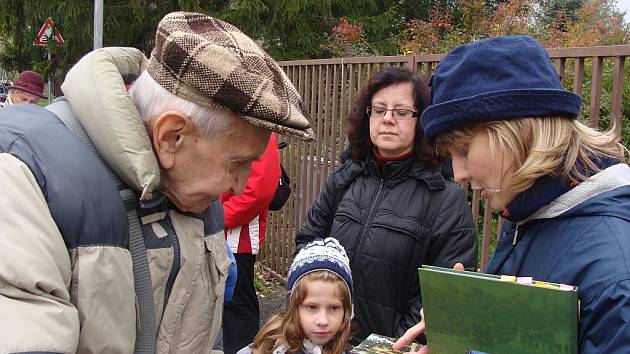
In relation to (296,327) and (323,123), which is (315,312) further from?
(323,123)

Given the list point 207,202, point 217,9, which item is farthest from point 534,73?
point 217,9

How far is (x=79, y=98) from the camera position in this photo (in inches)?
47.1

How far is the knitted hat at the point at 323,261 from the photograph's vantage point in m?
2.55

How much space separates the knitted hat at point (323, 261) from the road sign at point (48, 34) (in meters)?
9.46

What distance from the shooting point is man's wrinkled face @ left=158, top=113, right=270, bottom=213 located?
1.28 m

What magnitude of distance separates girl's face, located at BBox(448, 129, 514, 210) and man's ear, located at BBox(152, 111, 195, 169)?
2.15 ft

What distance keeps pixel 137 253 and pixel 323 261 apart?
1.41m

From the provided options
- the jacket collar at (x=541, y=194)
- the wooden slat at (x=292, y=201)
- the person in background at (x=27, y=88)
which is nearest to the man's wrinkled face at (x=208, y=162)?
the jacket collar at (x=541, y=194)

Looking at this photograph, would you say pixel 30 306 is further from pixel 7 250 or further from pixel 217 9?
pixel 217 9

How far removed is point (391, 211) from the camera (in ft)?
8.80

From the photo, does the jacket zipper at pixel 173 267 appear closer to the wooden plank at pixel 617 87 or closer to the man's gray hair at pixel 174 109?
the man's gray hair at pixel 174 109

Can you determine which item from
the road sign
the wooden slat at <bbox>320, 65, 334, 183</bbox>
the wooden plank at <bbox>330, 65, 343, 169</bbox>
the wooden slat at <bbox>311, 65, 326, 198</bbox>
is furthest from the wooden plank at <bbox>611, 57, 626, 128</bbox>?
the road sign

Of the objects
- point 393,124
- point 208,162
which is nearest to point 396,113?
point 393,124

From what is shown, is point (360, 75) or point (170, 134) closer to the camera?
point (170, 134)
